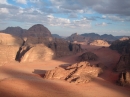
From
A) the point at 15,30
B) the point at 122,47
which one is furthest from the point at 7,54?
the point at 15,30

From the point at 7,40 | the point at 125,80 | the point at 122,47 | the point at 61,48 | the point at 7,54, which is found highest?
the point at 7,40

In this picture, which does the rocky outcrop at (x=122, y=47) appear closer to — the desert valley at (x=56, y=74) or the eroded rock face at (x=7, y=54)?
the desert valley at (x=56, y=74)

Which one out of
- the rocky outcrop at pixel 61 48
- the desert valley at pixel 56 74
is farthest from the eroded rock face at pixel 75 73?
the rocky outcrop at pixel 61 48

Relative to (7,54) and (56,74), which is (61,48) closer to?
(7,54)

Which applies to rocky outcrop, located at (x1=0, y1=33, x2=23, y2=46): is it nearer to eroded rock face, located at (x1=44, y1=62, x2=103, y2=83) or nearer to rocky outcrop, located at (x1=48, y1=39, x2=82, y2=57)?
rocky outcrop, located at (x1=48, y1=39, x2=82, y2=57)

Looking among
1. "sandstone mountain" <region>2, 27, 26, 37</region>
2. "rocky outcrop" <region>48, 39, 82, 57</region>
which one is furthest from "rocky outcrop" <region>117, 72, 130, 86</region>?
"sandstone mountain" <region>2, 27, 26, 37</region>

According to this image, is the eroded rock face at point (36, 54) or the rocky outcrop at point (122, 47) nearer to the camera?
the eroded rock face at point (36, 54)

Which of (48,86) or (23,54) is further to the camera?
(23,54)

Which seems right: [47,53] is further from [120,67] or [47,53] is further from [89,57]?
[120,67]

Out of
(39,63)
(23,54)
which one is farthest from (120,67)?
(23,54)
